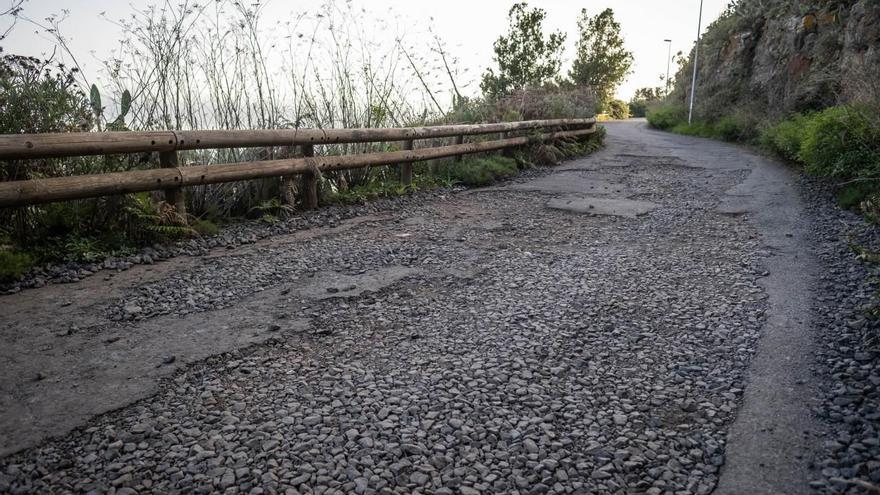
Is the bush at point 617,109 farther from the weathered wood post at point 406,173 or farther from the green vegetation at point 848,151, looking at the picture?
the weathered wood post at point 406,173

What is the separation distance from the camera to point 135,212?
5.00m

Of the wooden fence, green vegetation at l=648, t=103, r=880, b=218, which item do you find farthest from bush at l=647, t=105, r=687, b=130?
the wooden fence

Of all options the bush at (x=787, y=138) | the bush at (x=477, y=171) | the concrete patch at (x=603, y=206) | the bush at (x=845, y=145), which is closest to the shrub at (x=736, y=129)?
the bush at (x=787, y=138)

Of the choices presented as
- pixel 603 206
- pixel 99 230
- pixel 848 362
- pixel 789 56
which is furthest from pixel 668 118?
pixel 99 230

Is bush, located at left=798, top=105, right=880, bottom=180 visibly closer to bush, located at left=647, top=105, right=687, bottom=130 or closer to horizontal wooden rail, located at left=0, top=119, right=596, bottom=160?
horizontal wooden rail, located at left=0, top=119, right=596, bottom=160

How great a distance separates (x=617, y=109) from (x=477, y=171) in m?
38.7

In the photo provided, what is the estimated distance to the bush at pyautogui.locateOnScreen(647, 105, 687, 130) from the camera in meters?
25.8

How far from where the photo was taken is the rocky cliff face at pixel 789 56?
1062 centimetres

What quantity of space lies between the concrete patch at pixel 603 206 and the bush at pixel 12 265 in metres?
5.56

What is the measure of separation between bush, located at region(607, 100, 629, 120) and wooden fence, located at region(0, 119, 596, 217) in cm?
3789

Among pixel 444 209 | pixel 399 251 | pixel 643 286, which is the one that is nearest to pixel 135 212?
pixel 399 251

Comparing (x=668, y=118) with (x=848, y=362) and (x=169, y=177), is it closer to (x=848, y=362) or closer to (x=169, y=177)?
(x=169, y=177)

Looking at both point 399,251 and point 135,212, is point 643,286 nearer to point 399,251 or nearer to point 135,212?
point 399,251

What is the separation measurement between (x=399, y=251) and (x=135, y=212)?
231 cm
